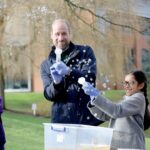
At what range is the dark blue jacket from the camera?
2.49m

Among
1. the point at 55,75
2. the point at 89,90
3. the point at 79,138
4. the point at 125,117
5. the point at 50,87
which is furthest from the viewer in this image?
the point at 125,117

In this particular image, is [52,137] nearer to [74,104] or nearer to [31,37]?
[74,104]

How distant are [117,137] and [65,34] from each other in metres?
0.67

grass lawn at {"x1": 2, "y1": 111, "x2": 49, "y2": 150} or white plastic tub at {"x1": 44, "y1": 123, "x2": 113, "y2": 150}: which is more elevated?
white plastic tub at {"x1": 44, "y1": 123, "x2": 113, "y2": 150}

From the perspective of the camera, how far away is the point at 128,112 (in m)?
2.54

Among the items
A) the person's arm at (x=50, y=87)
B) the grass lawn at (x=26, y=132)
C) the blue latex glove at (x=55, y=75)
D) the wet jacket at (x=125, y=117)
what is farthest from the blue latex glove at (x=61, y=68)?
the grass lawn at (x=26, y=132)

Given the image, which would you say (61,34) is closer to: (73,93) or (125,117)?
(73,93)

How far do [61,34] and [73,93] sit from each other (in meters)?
0.36

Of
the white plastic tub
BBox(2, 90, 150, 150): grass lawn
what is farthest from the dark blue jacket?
BBox(2, 90, 150, 150): grass lawn

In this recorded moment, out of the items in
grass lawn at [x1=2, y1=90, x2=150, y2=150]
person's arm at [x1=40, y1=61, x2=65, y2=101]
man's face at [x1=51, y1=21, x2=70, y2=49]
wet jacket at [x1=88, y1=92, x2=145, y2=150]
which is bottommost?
grass lawn at [x1=2, y1=90, x2=150, y2=150]

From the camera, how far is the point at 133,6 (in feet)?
35.3

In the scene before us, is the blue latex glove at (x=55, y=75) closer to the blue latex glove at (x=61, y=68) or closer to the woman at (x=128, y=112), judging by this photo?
the blue latex glove at (x=61, y=68)

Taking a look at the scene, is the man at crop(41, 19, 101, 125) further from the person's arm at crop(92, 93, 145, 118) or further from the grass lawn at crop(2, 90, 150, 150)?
the grass lawn at crop(2, 90, 150, 150)

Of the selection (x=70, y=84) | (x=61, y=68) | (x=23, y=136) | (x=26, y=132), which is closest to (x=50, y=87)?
(x=70, y=84)
